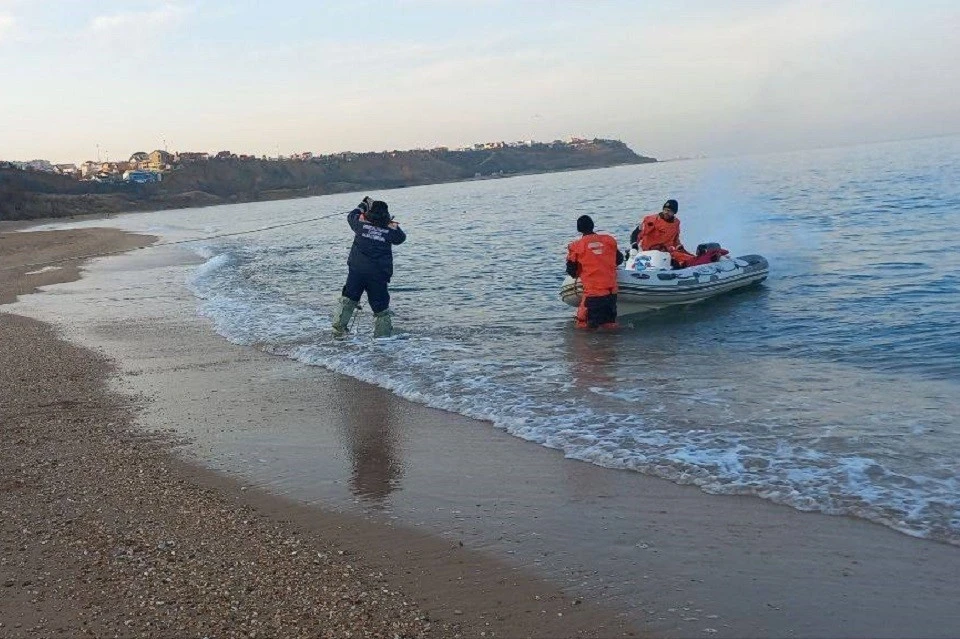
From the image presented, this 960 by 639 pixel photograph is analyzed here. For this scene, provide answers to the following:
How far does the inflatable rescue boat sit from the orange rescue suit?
0.70 ft

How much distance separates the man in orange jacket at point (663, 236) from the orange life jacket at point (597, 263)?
7.23 ft

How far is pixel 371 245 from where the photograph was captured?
450 inches

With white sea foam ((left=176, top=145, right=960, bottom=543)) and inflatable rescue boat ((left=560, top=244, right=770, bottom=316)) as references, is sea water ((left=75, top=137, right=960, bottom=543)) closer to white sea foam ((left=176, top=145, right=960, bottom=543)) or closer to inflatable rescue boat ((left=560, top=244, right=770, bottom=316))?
white sea foam ((left=176, top=145, right=960, bottom=543))

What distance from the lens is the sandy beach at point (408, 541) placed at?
145 inches

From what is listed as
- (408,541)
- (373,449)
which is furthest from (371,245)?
(408,541)

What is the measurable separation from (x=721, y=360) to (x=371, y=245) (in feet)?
15.9

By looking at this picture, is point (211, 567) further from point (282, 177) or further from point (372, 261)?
point (282, 177)

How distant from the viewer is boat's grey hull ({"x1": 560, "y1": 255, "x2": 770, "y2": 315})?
42.1 feet

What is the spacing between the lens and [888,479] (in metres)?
5.32

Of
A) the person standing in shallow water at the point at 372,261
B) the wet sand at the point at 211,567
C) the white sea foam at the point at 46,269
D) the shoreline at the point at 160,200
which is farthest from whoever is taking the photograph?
the shoreline at the point at 160,200

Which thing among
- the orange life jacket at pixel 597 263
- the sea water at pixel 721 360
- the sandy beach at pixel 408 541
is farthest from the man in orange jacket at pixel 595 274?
the sandy beach at pixel 408 541

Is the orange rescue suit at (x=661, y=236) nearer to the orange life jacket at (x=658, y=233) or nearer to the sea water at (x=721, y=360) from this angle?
the orange life jacket at (x=658, y=233)

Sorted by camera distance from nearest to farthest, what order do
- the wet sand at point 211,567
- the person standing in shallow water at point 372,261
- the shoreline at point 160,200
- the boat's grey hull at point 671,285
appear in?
the wet sand at point 211,567
the person standing in shallow water at point 372,261
the boat's grey hull at point 671,285
the shoreline at point 160,200

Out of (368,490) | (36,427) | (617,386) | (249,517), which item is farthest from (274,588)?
(617,386)
